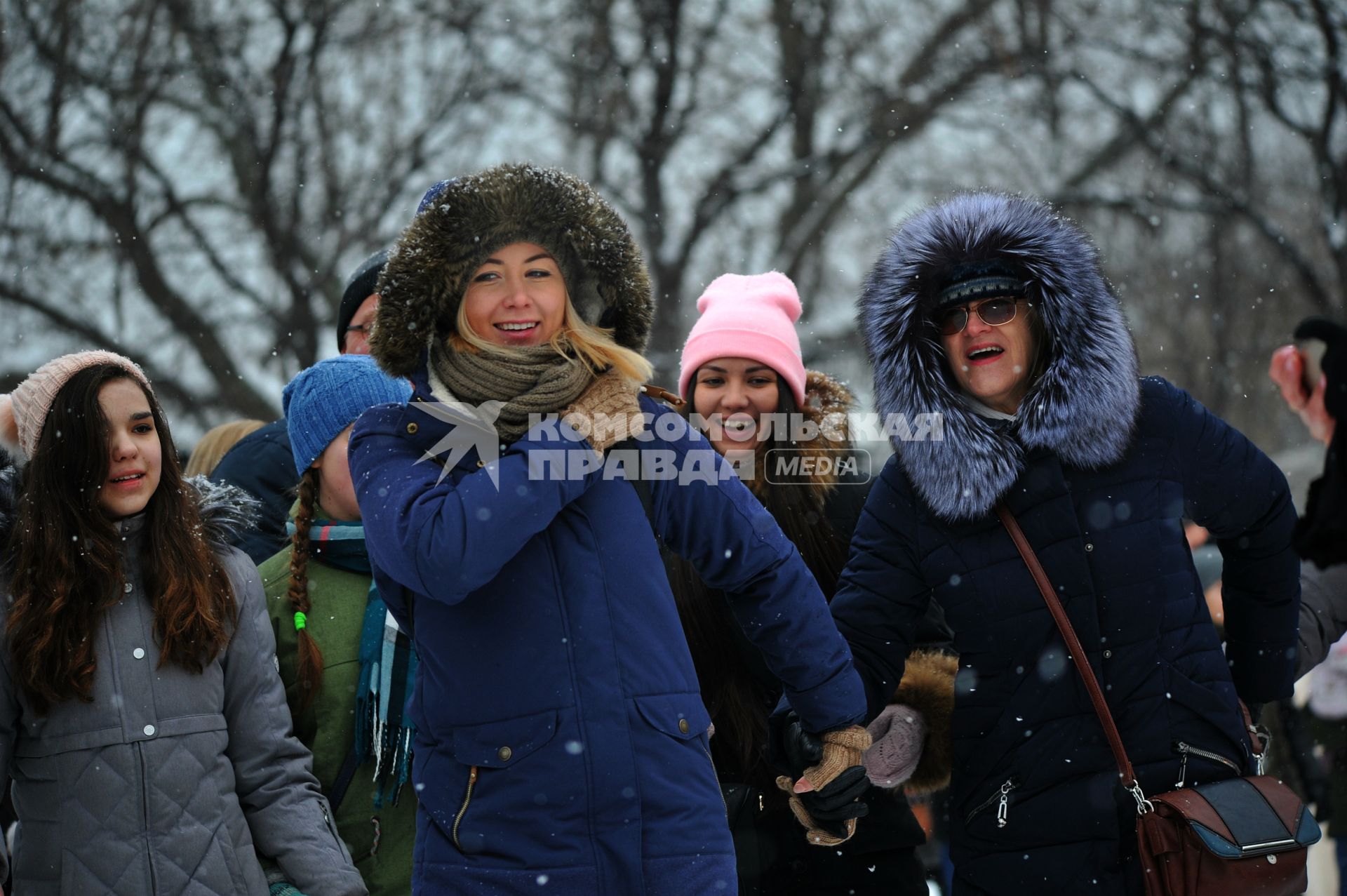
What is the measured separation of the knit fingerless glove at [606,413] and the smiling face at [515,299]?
0.18 m

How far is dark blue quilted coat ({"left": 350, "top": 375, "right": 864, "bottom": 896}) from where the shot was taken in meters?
2.20

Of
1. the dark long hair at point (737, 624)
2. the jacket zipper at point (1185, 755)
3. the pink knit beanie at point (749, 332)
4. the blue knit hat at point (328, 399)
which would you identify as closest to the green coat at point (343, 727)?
the blue knit hat at point (328, 399)

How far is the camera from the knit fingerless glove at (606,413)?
232 cm

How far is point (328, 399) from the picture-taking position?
3285mm

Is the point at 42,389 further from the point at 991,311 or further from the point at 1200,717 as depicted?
the point at 1200,717

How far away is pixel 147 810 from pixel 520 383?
111cm

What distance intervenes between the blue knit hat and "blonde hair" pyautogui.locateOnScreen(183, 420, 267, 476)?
1.65m

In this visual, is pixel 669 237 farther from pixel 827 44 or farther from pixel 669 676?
pixel 669 676

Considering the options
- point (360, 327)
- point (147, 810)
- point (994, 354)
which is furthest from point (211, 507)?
point (994, 354)

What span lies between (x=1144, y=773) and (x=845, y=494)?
1.12m

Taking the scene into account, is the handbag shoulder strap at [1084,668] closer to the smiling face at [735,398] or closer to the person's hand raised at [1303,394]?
the person's hand raised at [1303,394]

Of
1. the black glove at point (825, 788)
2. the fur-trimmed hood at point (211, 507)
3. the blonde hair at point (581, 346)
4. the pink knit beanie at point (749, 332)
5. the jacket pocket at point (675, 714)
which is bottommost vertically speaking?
the black glove at point (825, 788)

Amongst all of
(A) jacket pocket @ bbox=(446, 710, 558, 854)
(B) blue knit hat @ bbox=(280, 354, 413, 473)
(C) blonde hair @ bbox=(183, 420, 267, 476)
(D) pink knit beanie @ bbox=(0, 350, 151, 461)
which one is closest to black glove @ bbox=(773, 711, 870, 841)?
(A) jacket pocket @ bbox=(446, 710, 558, 854)

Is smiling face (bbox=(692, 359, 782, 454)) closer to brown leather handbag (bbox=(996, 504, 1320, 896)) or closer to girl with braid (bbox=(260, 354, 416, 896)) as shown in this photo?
girl with braid (bbox=(260, 354, 416, 896))
